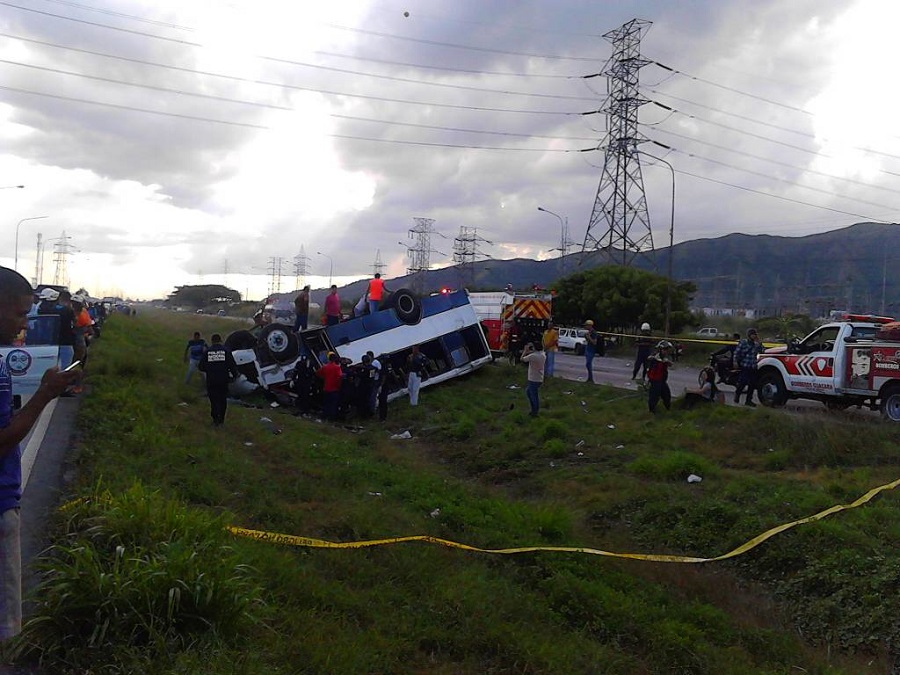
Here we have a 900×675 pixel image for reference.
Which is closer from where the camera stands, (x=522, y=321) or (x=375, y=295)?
(x=375, y=295)

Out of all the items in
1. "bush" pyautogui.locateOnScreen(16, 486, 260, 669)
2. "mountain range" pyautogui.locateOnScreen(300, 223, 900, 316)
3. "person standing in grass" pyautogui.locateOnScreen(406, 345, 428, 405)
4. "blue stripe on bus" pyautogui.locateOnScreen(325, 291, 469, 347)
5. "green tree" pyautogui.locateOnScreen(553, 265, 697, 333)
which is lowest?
"bush" pyautogui.locateOnScreen(16, 486, 260, 669)

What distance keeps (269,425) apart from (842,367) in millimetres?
10591

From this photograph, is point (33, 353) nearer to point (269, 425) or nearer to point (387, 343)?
point (269, 425)

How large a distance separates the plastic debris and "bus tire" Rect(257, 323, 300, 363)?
2.54 meters

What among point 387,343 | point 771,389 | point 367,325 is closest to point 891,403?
point 771,389

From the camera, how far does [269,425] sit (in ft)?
45.5

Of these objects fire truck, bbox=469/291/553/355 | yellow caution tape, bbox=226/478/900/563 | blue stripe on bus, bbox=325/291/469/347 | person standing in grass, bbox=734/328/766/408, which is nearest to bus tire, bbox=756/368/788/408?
person standing in grass, bbox=734/328/766/408

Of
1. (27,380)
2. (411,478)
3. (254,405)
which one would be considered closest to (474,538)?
(411,478)

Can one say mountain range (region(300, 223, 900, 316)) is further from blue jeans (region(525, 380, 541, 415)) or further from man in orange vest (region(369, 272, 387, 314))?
blue jeans (region(525, 380, 541, 415))

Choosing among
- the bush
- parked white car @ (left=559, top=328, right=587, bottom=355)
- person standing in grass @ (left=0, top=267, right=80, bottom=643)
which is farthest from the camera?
parked white car @ (left=559, top=328, right=587, bottom=355)

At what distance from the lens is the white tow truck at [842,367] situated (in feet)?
42.4

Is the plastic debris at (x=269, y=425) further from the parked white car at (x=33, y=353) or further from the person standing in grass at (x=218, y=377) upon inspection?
the parked white car at (x=33, y=353)

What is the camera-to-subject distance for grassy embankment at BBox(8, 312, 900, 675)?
4.17m

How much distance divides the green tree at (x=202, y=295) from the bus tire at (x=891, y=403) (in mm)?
118019
